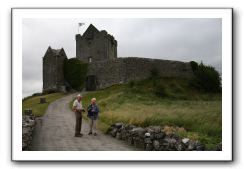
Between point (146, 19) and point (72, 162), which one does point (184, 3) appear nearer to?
point (146, 19)

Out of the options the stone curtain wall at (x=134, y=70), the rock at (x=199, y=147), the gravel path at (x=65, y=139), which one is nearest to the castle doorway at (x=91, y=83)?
the stone curtain wall at (x=134, y=70)

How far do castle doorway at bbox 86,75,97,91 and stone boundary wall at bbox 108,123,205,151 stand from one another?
1361 centimetres

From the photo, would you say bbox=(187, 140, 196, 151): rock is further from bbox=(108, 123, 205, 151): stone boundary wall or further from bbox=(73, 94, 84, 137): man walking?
bbox=(73, 94, 84, 137): man walking

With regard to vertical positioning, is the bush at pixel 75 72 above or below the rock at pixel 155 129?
above

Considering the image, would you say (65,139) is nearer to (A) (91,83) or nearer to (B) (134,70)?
(B) (134,70)

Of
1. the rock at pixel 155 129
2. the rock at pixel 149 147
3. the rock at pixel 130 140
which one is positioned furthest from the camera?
the rock at pixel 130 140

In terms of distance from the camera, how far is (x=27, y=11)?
8.81 meters

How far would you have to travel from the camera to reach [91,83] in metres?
23.9

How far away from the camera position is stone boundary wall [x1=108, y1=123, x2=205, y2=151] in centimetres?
817

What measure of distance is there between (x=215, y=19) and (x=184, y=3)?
0.79 m

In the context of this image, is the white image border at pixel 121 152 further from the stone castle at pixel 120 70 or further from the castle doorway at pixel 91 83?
the castle doorway at pixel 91 83

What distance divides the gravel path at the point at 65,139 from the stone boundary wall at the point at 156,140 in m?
0.23

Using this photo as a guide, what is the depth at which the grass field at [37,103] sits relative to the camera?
10.1 meters

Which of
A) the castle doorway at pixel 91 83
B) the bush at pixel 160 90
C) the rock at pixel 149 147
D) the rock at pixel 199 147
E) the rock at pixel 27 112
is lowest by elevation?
the rock at pixel 149 147
